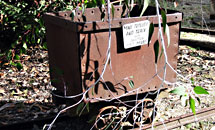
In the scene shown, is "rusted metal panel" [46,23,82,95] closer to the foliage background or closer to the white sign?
the white sign

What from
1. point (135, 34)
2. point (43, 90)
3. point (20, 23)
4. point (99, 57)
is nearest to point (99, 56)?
point (99, 57)

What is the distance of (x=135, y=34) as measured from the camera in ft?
8.08

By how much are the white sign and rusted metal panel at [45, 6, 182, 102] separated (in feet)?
0.12

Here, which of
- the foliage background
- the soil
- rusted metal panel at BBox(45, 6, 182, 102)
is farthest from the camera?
the foliage background

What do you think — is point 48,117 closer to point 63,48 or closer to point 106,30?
point 63,48

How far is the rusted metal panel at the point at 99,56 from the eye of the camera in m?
2.36

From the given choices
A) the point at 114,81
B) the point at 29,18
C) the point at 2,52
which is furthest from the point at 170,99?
the point at 2,52

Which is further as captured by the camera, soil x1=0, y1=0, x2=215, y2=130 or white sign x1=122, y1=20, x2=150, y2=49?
soil x1=0, y1=0, x2=215, y2=130

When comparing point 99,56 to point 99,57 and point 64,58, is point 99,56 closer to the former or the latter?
point 99,57

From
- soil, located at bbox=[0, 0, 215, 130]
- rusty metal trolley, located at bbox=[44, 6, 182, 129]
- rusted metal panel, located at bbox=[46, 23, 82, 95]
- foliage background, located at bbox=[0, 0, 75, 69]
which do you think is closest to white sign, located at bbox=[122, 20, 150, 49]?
rusty metal trolley, located at bbox=[44, 6, 182, 129]

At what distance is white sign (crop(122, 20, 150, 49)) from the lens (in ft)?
7.99

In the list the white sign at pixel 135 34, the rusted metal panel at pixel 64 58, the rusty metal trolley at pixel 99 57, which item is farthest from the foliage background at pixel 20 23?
the white sign at pixel 135 34

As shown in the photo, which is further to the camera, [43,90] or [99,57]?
[43,90]

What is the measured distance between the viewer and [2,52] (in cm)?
509
